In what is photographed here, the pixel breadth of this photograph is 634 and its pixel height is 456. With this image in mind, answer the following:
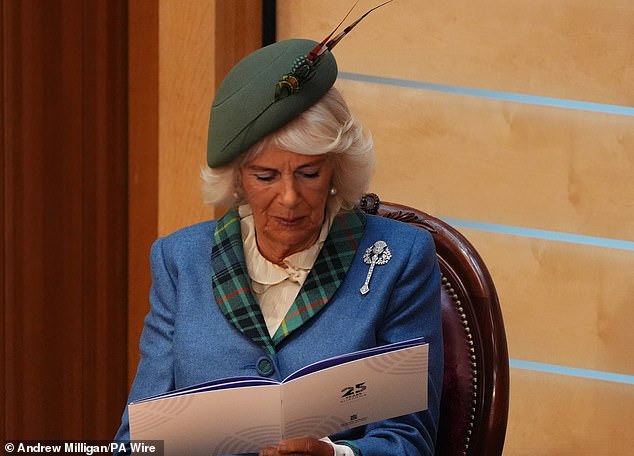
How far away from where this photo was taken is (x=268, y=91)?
215 centimetres

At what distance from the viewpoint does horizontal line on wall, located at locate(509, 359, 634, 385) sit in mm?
3248

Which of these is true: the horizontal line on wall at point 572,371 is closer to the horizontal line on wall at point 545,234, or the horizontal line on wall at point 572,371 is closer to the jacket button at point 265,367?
the horizontal line on wall at point 545,234

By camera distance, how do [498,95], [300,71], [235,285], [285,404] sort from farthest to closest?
[498,95] → [235,285] → [300,71] → [285,404]

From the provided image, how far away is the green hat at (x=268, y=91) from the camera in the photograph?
2.15 meters

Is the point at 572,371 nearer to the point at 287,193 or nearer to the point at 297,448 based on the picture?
the point at 287,193

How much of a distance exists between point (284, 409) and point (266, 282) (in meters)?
0.48

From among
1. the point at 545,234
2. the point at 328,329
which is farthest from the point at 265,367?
the point at 545,234

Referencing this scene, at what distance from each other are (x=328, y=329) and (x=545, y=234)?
125 cm

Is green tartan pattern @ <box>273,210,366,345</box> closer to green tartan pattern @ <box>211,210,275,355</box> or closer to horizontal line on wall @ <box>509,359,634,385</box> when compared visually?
green tartan pattern @ <box>211,210,275,355</box>

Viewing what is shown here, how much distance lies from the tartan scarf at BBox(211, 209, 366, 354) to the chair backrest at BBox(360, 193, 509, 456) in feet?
0.80

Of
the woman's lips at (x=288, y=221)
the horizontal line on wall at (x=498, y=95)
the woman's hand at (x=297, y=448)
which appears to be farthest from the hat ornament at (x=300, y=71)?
the horizontal line on wall at (x=498, y=95)

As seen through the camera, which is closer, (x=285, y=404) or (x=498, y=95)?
(x=285, y=404)
